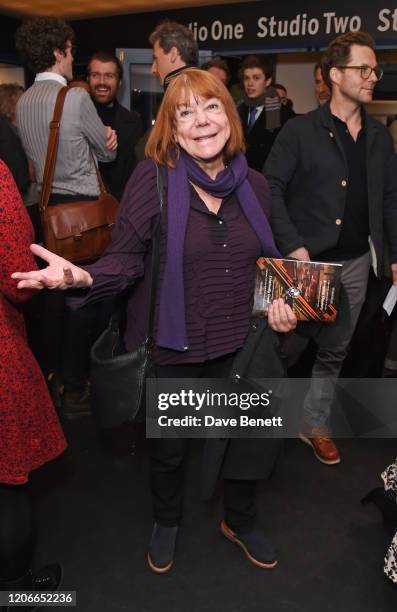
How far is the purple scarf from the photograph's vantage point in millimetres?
1726

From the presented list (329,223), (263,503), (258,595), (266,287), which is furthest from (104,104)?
(258,595)

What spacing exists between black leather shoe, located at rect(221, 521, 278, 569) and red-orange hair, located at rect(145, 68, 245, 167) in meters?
1.42

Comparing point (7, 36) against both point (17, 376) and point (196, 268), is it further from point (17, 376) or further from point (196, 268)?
point (17, 376)

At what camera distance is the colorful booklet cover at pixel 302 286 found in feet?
5.78

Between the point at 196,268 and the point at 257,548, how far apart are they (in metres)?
1.12

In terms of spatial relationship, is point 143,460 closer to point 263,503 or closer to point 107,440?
point 107,440

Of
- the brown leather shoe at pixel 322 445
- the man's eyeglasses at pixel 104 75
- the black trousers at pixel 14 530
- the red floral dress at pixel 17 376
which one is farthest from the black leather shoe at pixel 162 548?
the man's eyeglasses at pixel 104 75

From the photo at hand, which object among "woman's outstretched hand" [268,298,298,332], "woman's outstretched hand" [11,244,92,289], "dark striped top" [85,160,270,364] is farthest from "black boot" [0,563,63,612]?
"woman's outstretched hand" [268,298,298,332]

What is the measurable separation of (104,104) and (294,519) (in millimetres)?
2757

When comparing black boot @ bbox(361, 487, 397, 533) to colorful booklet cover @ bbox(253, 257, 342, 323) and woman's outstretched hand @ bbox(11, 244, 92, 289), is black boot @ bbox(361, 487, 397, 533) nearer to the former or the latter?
colorful booklet cover @ bbox(253, 257, 342, 323)

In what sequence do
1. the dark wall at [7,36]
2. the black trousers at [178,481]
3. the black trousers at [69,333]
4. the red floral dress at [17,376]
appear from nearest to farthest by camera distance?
the red floral dress at [17,376] → the black trousers at [178,481] → the black trousers at [69,333] → the dark wall at [7,36]

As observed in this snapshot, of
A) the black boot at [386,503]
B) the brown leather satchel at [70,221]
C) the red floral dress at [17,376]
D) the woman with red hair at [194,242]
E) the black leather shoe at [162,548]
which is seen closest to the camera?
the red floral dress at [17,376]

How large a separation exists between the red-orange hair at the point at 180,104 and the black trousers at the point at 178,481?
0.68 meters

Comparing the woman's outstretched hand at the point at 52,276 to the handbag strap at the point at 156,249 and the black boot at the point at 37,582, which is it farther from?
the black boot at the point at 37,582
